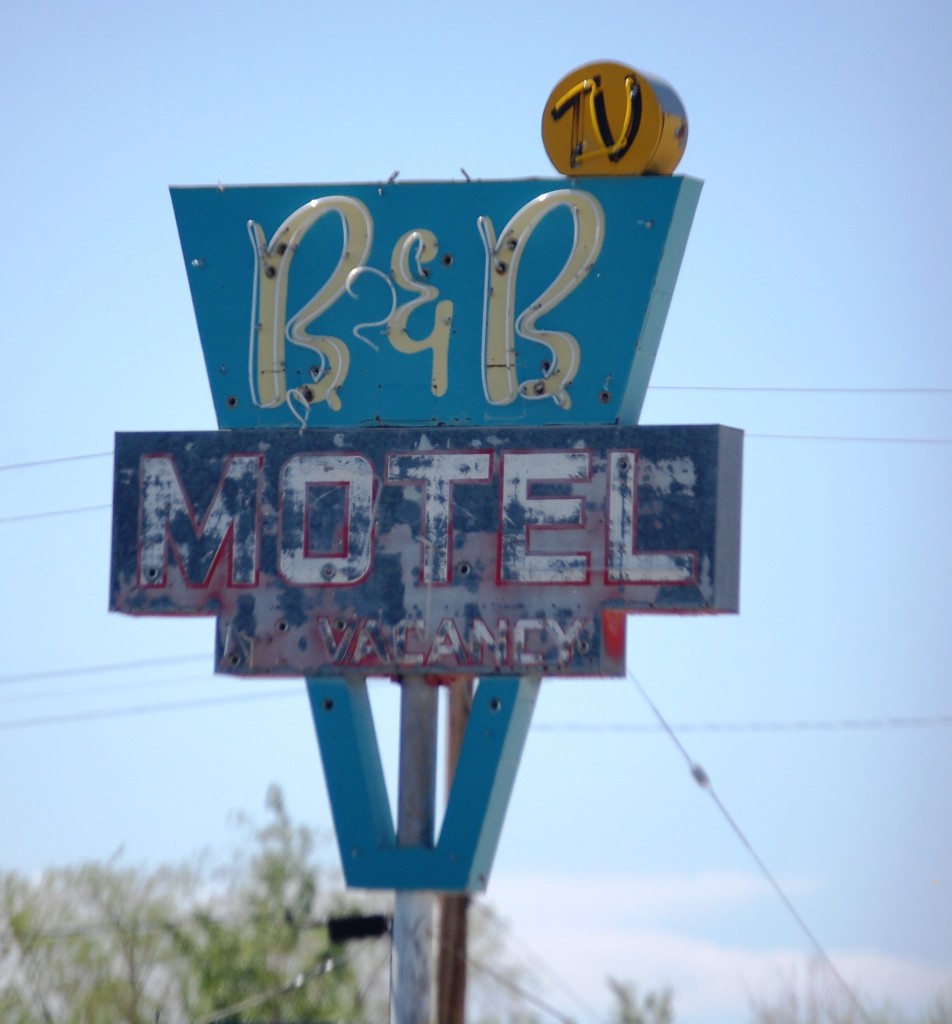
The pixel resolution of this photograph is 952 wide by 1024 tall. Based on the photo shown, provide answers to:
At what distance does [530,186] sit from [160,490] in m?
2.74

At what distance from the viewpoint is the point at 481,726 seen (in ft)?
42.5

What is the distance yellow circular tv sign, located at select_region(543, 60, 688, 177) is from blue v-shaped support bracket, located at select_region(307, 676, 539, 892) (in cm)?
293

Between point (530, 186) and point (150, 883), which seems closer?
point (530, 186)

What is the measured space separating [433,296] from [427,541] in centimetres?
144

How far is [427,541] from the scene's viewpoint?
1323cm

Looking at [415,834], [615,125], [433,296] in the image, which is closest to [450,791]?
[415,834]

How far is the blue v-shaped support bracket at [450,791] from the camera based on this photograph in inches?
509

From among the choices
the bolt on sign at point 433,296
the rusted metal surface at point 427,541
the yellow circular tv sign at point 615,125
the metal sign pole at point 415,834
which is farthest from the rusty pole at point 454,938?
the yellow circular tv sign at point 615,125

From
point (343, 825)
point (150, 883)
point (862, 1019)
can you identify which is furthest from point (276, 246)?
point (150, 883)

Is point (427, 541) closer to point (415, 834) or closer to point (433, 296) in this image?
point (433, 296)

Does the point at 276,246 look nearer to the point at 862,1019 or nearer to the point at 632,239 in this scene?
the point at 632,239

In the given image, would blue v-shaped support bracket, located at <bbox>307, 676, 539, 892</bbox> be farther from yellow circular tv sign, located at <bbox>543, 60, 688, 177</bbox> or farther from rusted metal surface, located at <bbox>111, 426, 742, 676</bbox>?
yellow circular tv sign, located at <bbox>543, 60, 688, 177</bbox>

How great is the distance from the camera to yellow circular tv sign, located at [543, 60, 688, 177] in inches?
521

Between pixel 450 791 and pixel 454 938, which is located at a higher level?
pixel 450 791
